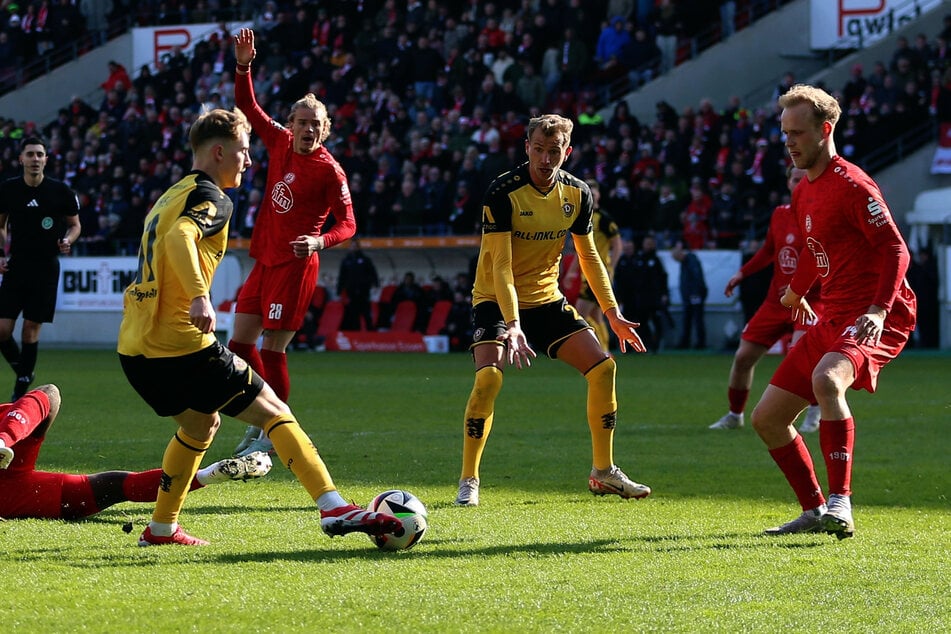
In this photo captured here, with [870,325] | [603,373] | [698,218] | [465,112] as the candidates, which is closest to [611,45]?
[465,112]

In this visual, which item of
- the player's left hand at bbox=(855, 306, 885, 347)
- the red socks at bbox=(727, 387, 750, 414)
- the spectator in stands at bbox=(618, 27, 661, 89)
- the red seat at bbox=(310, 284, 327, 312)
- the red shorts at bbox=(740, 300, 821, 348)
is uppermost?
the spectator in stands at bbox=(618, 27, 661, 89)

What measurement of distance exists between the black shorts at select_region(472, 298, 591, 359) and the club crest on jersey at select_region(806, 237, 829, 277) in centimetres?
159

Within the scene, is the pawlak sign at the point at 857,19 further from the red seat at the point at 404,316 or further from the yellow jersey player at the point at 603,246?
the yellow jersey player at the point at 603,246

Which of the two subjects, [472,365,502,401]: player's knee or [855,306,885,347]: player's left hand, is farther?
[472,365,502,401]: player's knee

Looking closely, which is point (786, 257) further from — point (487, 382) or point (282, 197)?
Result: point (487, 382)

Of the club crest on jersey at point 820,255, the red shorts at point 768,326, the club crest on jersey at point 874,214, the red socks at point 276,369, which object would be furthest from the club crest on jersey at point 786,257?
the club crest on jersey at point 874,214

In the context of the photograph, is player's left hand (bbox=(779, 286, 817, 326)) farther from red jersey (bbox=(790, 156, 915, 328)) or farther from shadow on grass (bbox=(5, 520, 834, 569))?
shadow on grass (bbox=(5, 520, 834, 569))

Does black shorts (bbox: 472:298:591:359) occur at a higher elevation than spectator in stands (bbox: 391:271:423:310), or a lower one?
higher

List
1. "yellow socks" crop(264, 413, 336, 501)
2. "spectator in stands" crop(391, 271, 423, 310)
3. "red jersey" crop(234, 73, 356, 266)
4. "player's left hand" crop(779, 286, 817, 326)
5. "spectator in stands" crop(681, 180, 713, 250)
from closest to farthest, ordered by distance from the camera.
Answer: "yellow socks" crop(264, 413, 336, 501) < "player's left hand" crop(779, 286, 817, 326) < "red jersey" crop(234, 73, 356, 266) < "spectator in stands" crop(681, 180, 713, 250) < "spectator in stands" crop(391, 271, 423, 310)

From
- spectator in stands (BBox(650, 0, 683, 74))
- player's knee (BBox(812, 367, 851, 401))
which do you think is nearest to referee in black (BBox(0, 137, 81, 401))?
player's knee (BBox(812, 367, 851, 401))

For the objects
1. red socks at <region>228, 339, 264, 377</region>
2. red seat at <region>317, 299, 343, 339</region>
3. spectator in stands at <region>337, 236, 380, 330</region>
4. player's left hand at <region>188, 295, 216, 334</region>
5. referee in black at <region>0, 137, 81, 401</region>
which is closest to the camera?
player's left hand at <region>188, 295, 216, 334</region>

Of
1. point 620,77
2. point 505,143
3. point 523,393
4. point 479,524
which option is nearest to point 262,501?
point 479,524

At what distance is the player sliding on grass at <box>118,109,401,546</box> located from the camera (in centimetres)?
580

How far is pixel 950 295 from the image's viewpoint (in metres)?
23.3
